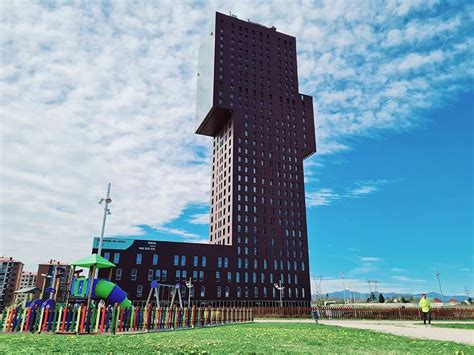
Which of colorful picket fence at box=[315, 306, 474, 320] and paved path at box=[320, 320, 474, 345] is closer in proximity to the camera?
paved path at box=[320, 320, 474, 345]

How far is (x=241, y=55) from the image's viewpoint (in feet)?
325

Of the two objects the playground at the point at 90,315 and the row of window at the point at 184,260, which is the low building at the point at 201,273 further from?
the playground at the point at 90,315

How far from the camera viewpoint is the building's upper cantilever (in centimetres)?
9444

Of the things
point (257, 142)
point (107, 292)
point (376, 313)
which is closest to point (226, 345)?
point (107, 292)

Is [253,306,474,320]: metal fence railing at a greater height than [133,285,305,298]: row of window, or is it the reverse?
[133,285,305,298]: row of window

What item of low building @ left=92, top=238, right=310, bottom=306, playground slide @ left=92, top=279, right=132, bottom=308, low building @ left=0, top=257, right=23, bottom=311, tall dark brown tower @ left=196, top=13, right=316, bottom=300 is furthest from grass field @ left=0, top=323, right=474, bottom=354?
low building @ left=0, top=257, right=23, bottom=311

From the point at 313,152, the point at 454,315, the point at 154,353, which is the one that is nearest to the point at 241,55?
the point at 313,152

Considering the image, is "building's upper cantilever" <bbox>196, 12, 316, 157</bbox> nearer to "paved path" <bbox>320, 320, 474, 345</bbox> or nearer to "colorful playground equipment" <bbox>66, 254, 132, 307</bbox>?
"colorful playground equipment" <bbox>66, 254, 132, 307</bbox>

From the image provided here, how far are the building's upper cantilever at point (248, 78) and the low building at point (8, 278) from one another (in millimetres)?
92653

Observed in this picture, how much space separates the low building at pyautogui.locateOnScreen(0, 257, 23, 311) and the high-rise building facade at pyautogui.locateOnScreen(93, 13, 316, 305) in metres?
84.1

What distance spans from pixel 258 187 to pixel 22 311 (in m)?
72.6

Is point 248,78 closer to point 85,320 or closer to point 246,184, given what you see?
point 246,184

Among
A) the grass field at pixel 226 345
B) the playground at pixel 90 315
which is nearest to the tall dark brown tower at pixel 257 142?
the playground at pixel 90 315

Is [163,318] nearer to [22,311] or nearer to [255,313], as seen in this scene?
[22,311]
